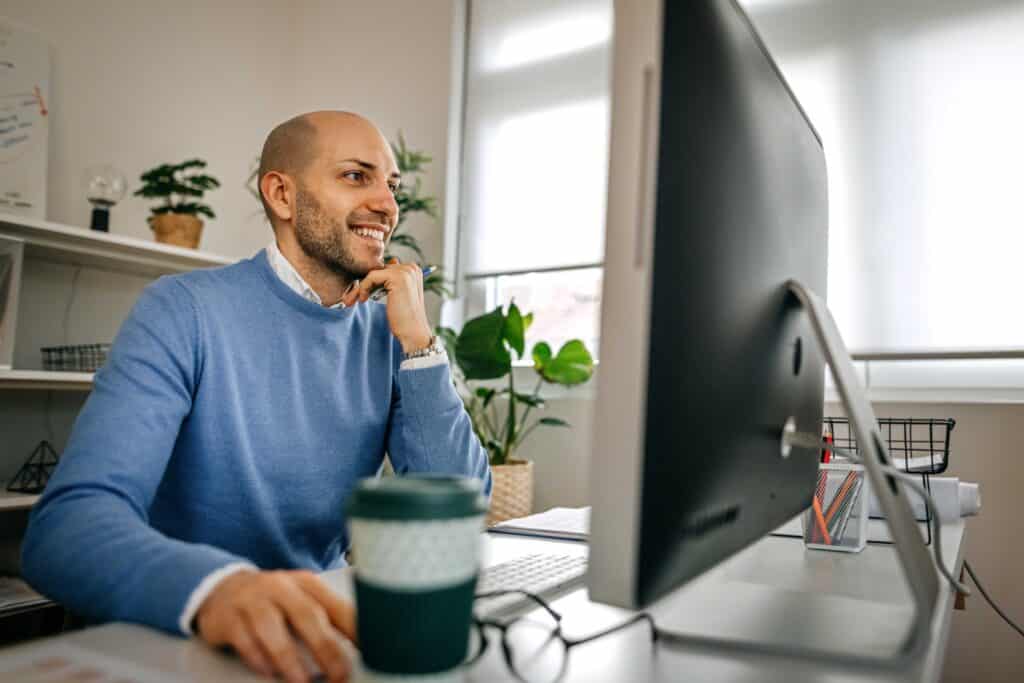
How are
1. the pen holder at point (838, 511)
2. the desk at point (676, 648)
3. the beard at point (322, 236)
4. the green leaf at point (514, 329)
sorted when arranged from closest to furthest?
the desk at point (676, 648)
the pen holder at point (838, 511)
the beard at point (322, 236)
the green leaf at point (514, 329)

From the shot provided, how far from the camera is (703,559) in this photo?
54cm

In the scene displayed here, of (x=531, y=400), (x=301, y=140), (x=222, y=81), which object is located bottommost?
(x=531, y=400)

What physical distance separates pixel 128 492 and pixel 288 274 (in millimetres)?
543

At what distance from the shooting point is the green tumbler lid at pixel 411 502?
1.26 feet

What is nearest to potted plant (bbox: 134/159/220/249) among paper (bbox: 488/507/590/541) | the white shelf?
the white shelf

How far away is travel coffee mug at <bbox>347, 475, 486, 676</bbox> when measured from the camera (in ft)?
1.28

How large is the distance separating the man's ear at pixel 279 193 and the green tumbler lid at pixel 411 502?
1.02 meters

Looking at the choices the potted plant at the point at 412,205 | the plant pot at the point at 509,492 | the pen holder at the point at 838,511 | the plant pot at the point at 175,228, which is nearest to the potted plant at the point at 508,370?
the plant pot at the point at 509,492

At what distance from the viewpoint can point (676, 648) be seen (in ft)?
1.88

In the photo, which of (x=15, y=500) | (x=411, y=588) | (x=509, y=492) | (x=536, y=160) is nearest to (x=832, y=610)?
(x=411, y=588)

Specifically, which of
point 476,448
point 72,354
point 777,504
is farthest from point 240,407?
point 72,354

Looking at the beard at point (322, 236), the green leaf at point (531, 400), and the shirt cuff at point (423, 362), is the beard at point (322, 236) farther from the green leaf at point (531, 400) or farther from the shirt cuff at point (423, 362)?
the green leaf at point (531, 400)

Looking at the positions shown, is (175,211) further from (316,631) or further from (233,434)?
(316,631)

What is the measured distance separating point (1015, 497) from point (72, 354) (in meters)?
2.63
